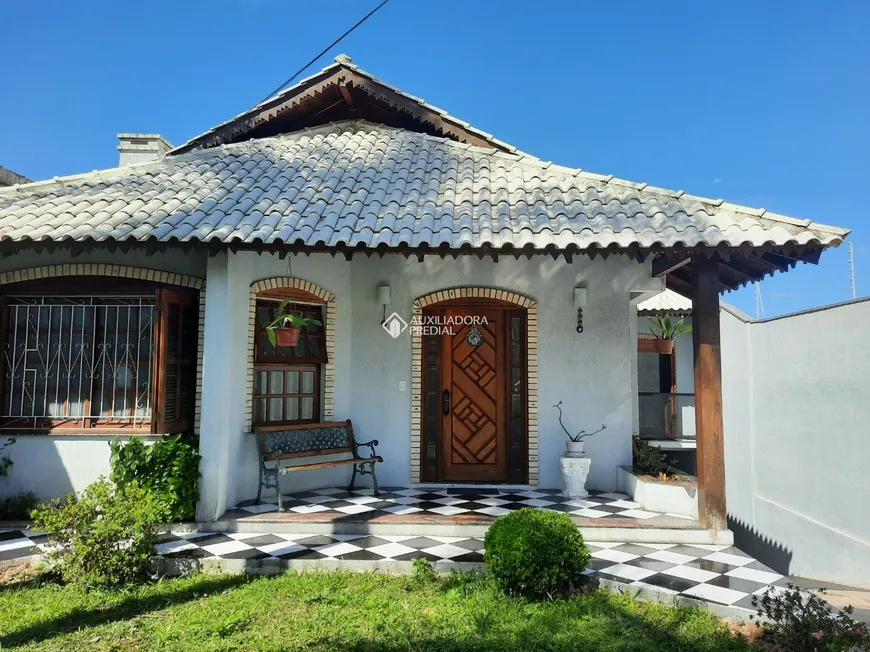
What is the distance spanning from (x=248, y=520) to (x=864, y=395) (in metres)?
7.01

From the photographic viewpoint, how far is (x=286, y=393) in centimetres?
796

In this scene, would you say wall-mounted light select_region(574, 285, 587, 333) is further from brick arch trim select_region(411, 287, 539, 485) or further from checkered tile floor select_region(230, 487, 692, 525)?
checkered tile floor select_region(230, 487, 692, 525)

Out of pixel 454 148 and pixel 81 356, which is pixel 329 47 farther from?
pixel 81 356

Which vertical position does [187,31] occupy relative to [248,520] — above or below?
above

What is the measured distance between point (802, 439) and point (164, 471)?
26.8ft

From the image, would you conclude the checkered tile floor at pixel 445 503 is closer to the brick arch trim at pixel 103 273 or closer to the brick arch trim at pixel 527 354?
the brick arch trim at pixel 527 354

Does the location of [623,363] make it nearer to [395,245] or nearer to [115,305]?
[395,245]

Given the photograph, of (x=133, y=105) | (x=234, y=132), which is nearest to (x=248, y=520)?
(x=234, y=132)

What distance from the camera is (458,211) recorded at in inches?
267

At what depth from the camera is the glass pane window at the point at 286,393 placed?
7648mm

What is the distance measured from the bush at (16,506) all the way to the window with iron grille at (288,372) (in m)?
→ 2.57

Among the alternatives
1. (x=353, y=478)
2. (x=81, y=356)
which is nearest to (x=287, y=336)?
(x=353, y=478)

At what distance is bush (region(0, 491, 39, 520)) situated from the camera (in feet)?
21.8

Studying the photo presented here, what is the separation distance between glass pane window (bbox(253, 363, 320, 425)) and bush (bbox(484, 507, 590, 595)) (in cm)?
393
